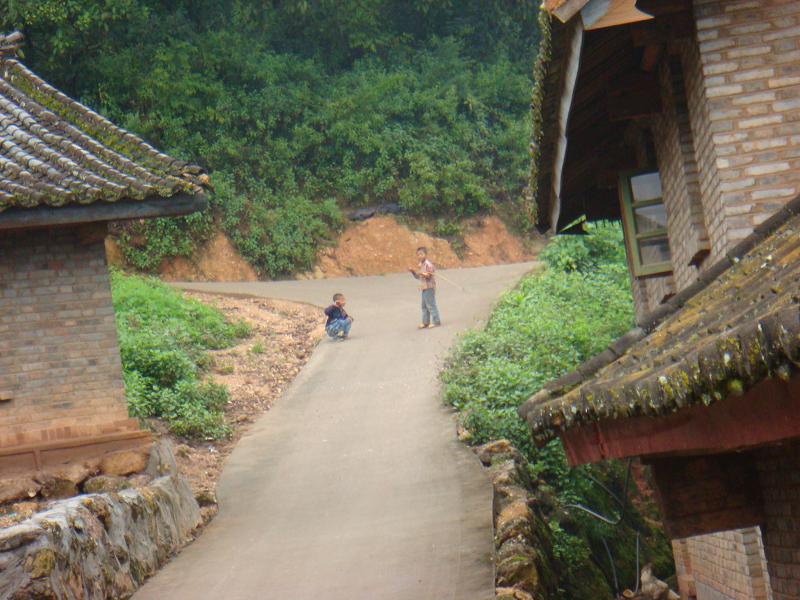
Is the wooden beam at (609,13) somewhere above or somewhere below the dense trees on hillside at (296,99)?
below

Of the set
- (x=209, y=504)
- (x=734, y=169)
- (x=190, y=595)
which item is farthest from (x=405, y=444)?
(x=734, y=169)

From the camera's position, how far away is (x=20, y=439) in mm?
12570

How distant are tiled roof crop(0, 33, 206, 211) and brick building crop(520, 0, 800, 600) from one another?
160 inches

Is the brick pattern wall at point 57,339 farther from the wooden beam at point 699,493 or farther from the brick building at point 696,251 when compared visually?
the wooden beam at point 699,493

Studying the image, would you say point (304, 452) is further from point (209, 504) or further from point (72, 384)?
point (72, 384)

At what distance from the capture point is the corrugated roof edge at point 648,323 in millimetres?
5668

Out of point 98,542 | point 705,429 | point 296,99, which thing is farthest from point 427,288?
point 705,429

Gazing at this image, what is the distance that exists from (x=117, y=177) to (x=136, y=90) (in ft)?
79.6

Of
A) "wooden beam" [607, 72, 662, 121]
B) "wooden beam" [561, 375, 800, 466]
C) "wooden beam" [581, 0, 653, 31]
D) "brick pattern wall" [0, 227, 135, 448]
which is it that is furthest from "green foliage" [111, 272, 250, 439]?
"wooden beam" [561, 375, 800, 466]

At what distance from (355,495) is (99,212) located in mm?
4397

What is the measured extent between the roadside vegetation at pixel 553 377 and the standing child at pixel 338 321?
296cm

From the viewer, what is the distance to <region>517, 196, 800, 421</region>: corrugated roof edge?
567 cm

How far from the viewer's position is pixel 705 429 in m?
4.37

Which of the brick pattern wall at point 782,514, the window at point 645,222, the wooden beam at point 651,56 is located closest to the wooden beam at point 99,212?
the window at point 645,222
